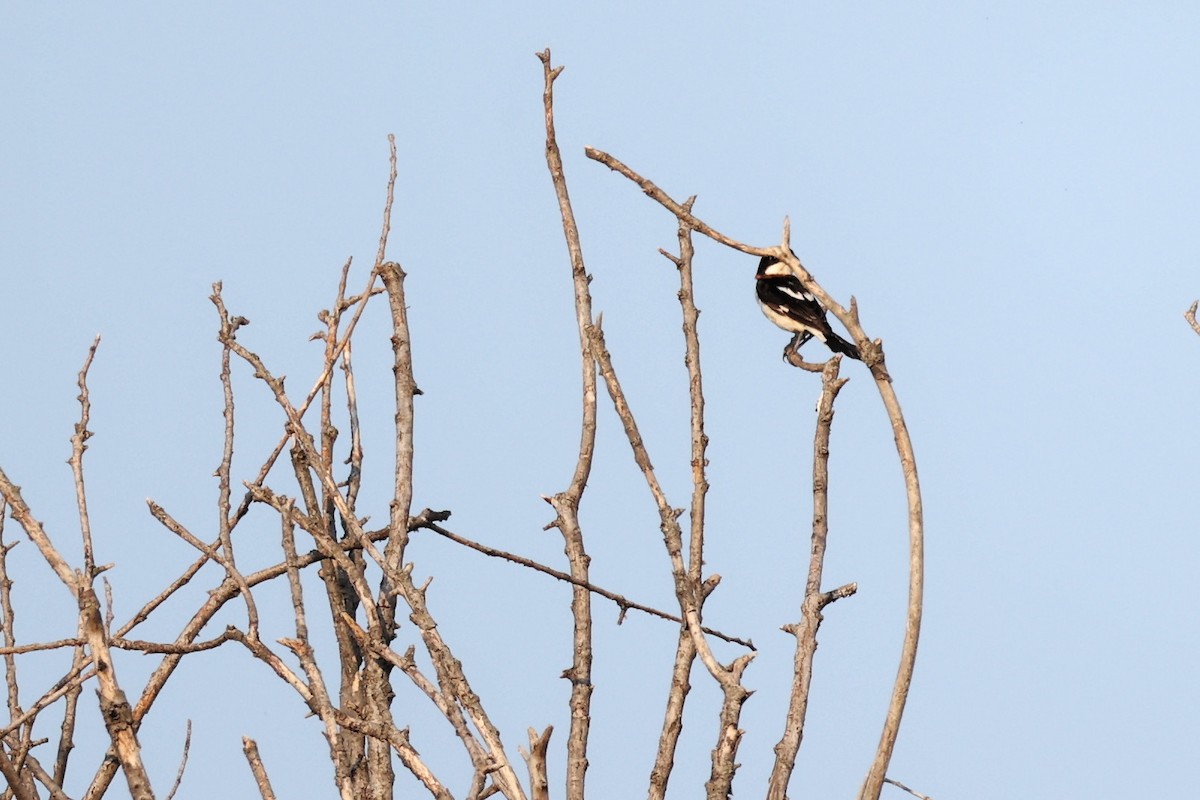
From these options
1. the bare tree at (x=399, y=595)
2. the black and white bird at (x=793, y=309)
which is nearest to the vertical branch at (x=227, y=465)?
the bare tree at (x=399, y=595)

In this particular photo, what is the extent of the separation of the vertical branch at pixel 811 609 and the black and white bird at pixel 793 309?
3185 millimetres

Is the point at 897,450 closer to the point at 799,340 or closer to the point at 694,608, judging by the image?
the point at 694,608

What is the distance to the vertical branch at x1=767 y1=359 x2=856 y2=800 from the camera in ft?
8.36

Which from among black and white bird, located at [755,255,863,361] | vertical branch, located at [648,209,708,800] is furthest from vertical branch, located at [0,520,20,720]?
black and white bird, located at [755,255,863,361]

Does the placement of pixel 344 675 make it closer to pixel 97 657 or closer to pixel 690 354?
pixel 690 354

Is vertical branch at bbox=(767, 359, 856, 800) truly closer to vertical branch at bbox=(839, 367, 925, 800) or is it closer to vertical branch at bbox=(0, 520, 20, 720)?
vertical branch at bbox=(839, 367, 925, 800)

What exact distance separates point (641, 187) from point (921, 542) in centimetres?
Result: 82

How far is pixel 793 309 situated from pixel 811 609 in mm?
4074

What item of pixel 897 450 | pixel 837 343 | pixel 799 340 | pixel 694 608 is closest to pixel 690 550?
pixel 694 608

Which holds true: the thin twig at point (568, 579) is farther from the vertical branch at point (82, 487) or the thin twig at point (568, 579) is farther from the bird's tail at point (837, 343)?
the bird's tail at point (837, 343)

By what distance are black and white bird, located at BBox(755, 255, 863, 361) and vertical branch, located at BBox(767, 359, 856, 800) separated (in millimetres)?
3185

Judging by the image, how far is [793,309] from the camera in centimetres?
667

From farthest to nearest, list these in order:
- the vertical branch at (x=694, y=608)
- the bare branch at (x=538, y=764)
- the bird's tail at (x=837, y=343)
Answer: the bird's tail at (x=837, y=343) < the vertical branch at (x=694, y=608) < the bare branch at (x=538, y=764)

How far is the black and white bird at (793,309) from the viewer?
6359 mm
